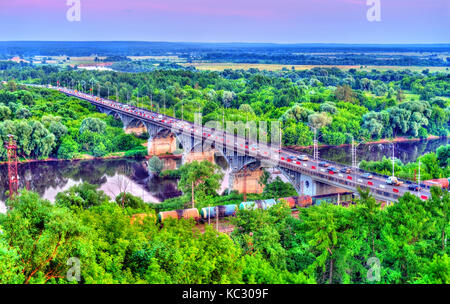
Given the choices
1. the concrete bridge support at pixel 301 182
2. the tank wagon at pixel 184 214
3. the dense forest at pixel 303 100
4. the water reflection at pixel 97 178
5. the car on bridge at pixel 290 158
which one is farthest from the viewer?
the dense forest at pixel 303 100

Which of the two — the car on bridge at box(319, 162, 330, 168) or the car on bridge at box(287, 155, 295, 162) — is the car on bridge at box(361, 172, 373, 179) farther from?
the car on bridge at box(287, 155, 295, 162)

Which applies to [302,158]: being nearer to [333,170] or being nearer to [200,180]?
[333,170]

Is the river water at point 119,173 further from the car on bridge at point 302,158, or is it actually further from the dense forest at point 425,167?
the dense forest at point 425,167

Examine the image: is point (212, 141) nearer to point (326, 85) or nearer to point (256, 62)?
point (326, 85)

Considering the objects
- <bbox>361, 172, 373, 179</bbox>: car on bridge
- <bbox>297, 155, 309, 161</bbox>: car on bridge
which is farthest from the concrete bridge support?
<bbox>361, 172, 373, 179</bbox>: car on bridge

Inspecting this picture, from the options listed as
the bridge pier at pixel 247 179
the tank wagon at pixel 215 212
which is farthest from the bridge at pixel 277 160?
the tank wagon at pixel 215 212
